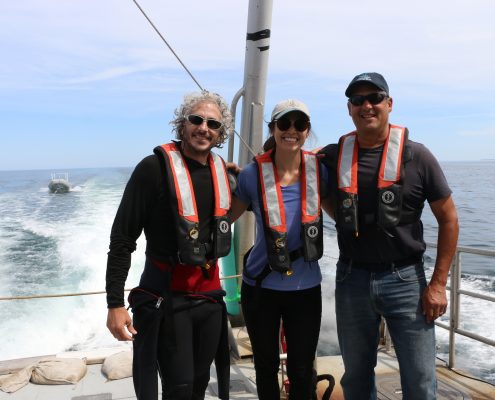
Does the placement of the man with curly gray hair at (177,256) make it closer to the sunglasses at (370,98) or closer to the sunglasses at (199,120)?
the sunglasses at (199,120)

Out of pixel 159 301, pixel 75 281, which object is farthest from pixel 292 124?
pixel 75 281

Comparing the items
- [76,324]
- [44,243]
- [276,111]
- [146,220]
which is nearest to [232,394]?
[146,220]

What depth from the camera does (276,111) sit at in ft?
6.76

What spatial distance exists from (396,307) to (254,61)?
2679 millimetres

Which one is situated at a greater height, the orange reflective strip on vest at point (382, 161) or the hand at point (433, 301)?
the orange reflective strip on vest at point (382, 161)

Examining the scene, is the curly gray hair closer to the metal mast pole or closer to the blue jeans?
the blue jeans

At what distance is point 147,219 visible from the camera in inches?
75.2

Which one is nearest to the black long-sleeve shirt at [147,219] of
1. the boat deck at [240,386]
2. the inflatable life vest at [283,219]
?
the inflatable life vest at [283,219]

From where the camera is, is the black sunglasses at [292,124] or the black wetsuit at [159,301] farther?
the black sunglasses at [292,124]

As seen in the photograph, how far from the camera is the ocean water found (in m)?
7.57

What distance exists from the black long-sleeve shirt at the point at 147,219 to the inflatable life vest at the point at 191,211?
4 cm

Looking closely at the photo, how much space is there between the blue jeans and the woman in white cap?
0.14 meters

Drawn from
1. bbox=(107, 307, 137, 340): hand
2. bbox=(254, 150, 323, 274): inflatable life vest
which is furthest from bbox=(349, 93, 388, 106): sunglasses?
bbox=(107, 307, 137, 340): hand

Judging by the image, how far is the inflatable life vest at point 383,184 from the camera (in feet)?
6.24
